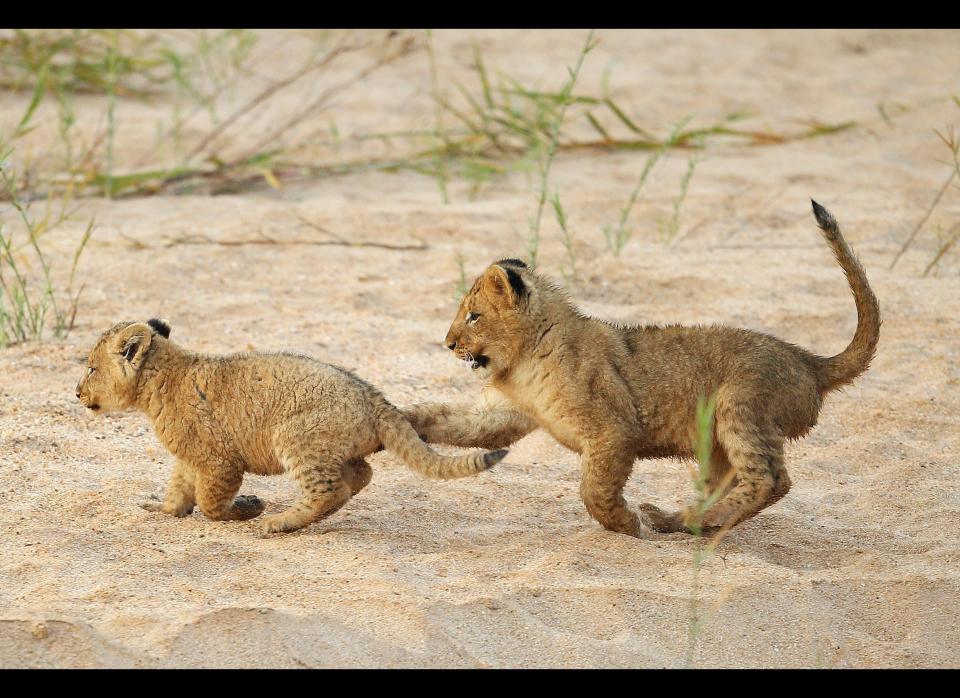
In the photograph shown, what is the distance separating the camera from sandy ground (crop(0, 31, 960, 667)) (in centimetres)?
437

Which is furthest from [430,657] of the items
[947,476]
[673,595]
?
[947,476]

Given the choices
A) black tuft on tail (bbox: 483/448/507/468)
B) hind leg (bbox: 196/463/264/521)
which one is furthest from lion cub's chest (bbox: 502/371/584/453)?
hind leg (bbox: 196/463/264/521)

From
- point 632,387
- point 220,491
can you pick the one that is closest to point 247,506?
point 220,491

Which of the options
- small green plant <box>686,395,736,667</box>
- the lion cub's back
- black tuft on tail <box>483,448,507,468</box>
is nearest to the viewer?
small green plant <box>686,395,736,667</box>

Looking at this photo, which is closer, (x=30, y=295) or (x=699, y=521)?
(x=699, y=521)

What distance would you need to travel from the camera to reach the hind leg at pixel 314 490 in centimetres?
514

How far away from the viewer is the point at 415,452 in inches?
206

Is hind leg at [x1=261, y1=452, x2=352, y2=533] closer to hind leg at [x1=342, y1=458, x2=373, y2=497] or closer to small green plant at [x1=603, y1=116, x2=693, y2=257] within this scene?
hind leg at [x1=342, y1=458, x2=373, y2=497]

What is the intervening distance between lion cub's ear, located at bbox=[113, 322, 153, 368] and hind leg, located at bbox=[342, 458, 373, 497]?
0.97 metres

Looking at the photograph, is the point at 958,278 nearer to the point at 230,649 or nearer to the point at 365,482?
the point at 365,482

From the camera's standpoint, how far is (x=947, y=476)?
5.90 m

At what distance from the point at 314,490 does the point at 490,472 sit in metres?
1.14

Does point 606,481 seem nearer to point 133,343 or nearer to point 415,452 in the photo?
point 415,452

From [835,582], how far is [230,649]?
2.18m
